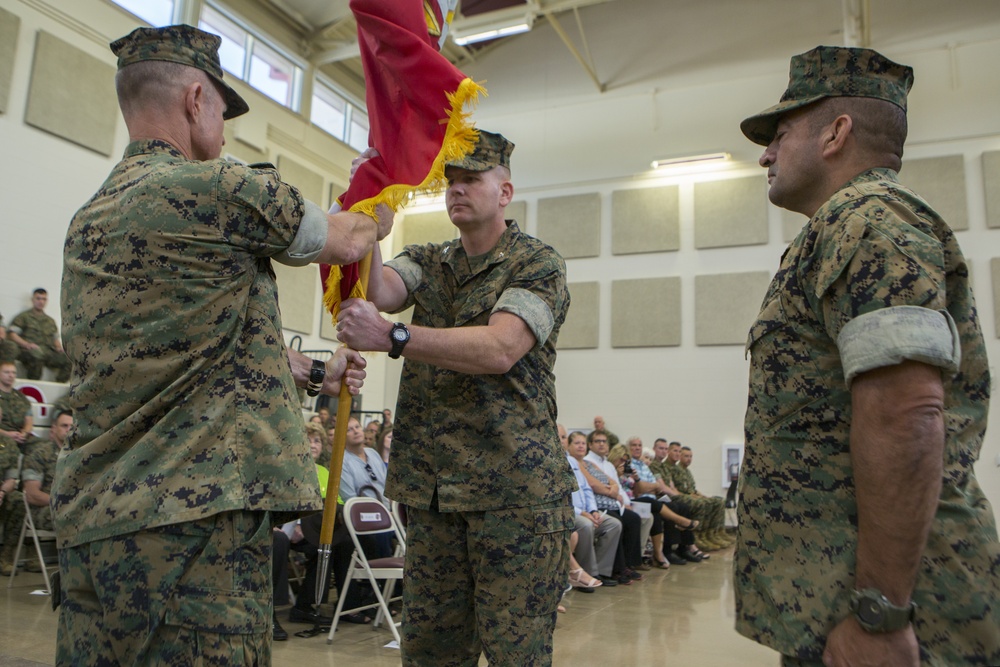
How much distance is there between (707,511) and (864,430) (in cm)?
927

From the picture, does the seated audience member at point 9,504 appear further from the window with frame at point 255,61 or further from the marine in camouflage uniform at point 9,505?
the window with frame at point 255,61

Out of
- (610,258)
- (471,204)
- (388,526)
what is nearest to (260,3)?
(610,258)

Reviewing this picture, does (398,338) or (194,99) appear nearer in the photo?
(194,99)

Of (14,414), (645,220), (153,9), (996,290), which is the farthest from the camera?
(645,220)

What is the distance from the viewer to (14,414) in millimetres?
6398

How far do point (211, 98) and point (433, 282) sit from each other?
86 centimetres

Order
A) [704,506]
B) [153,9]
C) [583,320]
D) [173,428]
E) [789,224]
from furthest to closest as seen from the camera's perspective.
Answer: [583,320], [789,224], [153,9], [704,506], [173,428]

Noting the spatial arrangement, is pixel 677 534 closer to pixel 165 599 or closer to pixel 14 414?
pixel 14 414

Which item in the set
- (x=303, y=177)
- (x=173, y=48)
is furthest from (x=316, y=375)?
(x=303, y=177)

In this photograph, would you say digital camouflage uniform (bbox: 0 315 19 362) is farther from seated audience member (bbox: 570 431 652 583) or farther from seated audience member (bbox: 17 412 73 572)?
seated audience member (bbox: 570 431 652 583)

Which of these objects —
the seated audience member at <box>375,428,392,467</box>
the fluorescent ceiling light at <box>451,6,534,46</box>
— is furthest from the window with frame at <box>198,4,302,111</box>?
the seated audience member at <box>375,428,392,467</box>

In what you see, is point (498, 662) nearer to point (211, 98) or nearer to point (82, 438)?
point (82, 438)

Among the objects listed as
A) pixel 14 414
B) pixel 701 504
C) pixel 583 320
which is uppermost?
pixel 583 320

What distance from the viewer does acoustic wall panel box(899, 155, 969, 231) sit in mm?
11883
